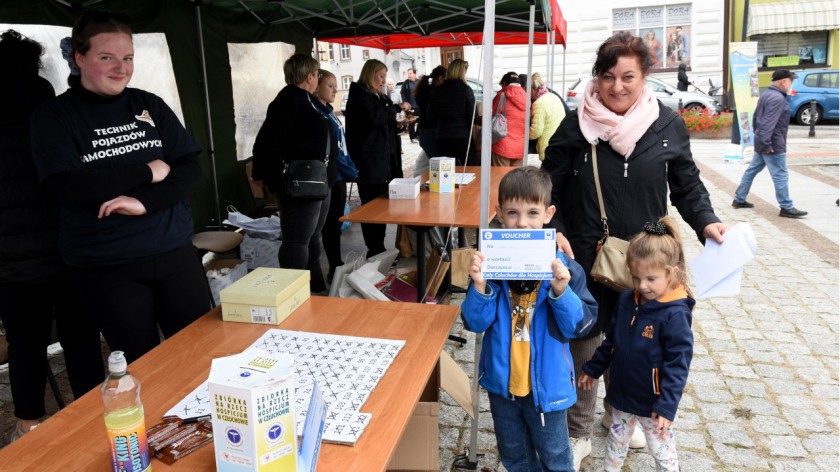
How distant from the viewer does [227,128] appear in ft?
21.0

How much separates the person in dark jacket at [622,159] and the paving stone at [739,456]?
42.9 inches

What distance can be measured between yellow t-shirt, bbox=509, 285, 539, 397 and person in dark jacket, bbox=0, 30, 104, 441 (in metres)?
1.85

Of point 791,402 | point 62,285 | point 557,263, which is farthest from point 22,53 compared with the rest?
point 791,402

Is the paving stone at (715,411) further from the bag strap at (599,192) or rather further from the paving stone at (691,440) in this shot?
the bag strap at (599,192)

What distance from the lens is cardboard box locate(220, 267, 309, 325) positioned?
6.96 ft

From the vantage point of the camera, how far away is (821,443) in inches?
111

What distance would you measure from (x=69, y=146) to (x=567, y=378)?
5.93 feet

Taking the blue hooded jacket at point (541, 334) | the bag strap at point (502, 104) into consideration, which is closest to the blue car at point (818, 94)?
the bag strap at point (502, 104)

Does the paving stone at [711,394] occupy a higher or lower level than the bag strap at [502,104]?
lower

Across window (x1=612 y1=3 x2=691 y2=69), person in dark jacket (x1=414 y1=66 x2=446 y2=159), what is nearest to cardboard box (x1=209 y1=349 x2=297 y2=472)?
person in dark jacket (x1=414 y1=66 x2=446 y2=159)

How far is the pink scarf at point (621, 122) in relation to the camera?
220 cm

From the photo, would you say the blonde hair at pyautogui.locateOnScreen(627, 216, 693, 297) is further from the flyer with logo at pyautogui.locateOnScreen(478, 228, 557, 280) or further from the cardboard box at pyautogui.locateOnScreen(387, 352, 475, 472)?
the cardboard box at pyautogui.locateOnScreen(387, 352, 475, 472)

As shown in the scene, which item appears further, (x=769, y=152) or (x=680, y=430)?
(x=769, y=152)

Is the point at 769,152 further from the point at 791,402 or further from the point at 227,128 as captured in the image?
the point at 227,128
